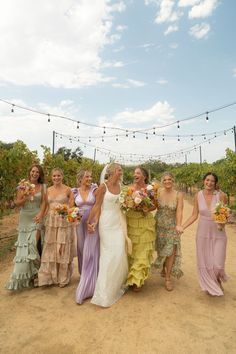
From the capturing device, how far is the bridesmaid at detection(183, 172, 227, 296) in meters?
4.68

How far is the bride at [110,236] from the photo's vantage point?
15.0 feet

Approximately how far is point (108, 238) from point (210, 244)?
155 centimetres

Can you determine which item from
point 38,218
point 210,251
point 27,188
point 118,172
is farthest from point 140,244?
point 27,188

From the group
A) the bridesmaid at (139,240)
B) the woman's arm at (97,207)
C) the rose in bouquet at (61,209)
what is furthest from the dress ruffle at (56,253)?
the bridesmaid at (139,240)

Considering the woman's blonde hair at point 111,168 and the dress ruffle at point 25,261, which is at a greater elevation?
the woman's blonde hair at point 111,168

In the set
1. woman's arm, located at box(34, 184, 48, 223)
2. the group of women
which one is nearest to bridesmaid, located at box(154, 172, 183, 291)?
the group of women

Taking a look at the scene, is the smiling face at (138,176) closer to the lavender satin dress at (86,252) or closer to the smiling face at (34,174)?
the lavender satin dress at (86,252)

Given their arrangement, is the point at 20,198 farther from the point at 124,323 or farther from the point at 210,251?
the point at 210,251

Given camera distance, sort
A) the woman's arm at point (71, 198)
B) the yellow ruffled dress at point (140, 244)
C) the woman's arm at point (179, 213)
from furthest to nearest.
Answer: the woman's arm at point (71, 198) < the woman's arm at point (179, 213) < the yellow ruffled dress at point (140, 244)

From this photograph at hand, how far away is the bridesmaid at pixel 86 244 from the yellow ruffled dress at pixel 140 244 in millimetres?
544

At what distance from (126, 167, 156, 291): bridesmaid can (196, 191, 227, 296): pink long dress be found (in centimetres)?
75

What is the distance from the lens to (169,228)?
16.7 ft

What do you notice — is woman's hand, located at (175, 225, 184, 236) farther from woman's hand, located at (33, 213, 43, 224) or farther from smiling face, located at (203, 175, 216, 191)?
woman's hand, located at (33, 213, 43, 224)

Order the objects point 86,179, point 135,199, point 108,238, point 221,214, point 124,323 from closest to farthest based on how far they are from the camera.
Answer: point 124,323 → point 221,214 → point 135,199 → point 108,238 → point 86,179
